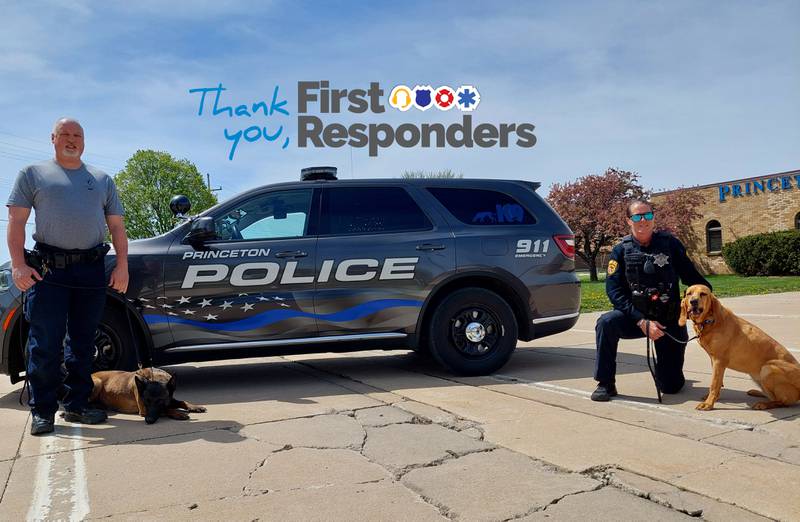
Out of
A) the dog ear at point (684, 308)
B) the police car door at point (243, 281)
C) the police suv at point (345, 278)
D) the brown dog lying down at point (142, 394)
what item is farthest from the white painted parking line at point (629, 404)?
the brown dog lying down at point (142, 394)

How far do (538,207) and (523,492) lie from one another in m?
3.74

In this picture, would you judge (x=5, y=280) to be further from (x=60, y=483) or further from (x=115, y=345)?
(x=60, y=483)

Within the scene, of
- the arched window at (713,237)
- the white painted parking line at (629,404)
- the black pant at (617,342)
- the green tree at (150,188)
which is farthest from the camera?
the green tree at (150,188)

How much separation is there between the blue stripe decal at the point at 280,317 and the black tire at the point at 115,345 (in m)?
0.22

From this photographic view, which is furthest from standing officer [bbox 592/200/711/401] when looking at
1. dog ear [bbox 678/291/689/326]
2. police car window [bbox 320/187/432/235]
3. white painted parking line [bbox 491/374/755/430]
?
police car window [bbox 320/187/432/235]

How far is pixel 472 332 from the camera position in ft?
19.1

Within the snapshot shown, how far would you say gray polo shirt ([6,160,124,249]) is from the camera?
4.18 metres

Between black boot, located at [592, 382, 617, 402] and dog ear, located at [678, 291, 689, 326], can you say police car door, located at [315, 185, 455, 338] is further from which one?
dog ear, located at [678, 291, 689, 326]

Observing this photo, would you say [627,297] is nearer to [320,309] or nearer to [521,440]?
[521,440]

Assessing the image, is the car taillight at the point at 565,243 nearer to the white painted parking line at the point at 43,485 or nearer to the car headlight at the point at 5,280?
the white painted parking line at the point at 43,485

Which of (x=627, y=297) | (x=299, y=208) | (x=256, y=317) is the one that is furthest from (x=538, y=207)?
(x=256, y=317)

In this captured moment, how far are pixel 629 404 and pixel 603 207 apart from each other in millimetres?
28361

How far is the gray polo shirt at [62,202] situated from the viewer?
4.18 m

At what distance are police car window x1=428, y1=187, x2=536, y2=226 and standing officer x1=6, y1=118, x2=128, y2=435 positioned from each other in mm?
2942
